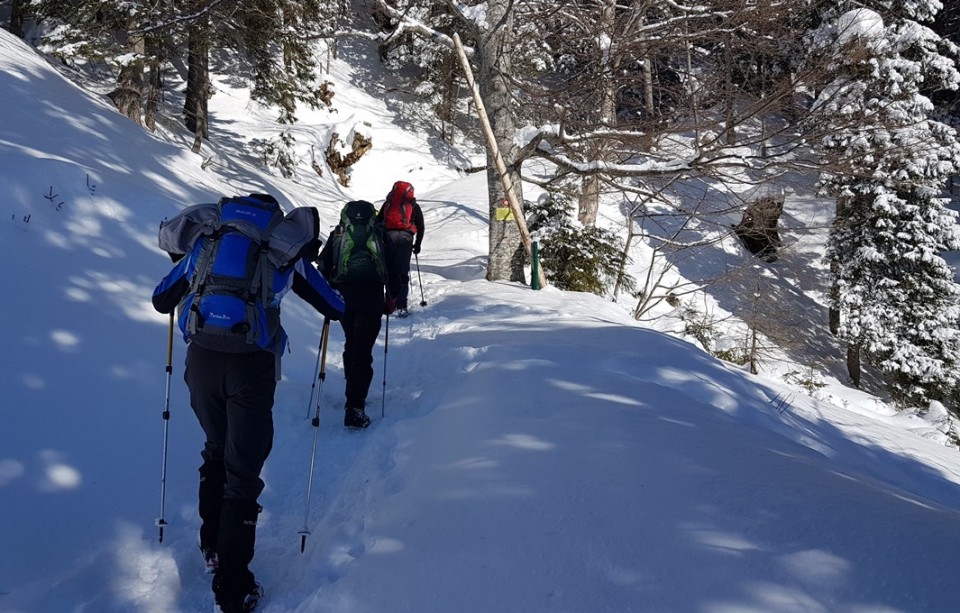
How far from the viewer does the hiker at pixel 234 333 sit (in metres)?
2.60

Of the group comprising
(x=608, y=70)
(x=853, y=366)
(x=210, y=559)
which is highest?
(x=608, y=70)

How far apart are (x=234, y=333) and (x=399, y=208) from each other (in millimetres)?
4956

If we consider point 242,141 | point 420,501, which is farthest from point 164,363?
point 242,141

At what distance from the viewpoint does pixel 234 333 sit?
8.46 feet

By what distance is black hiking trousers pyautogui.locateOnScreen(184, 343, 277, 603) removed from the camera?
262cm

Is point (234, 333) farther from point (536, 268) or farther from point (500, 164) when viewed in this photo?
point (500, 164)

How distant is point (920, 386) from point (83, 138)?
64.7 ft

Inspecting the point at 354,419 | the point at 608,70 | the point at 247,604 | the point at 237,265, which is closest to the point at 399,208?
the point at 354,419

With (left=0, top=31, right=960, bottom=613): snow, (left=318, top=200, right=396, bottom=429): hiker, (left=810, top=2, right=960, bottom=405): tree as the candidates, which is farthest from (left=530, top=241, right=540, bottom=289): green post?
(left=810, top=2, right=960, bottom=405): tree

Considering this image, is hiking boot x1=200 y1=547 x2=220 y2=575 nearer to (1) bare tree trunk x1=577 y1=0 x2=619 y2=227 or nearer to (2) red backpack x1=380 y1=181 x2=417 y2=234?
(2) red backpack x1=380 y1=181 x2=417 y2=234

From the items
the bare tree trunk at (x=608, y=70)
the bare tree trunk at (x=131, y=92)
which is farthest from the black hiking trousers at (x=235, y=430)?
the bare tree trunk at (x=131, y=92)

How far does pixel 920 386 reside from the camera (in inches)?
617

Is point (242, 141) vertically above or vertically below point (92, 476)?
above

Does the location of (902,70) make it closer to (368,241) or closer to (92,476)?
(368,241)
